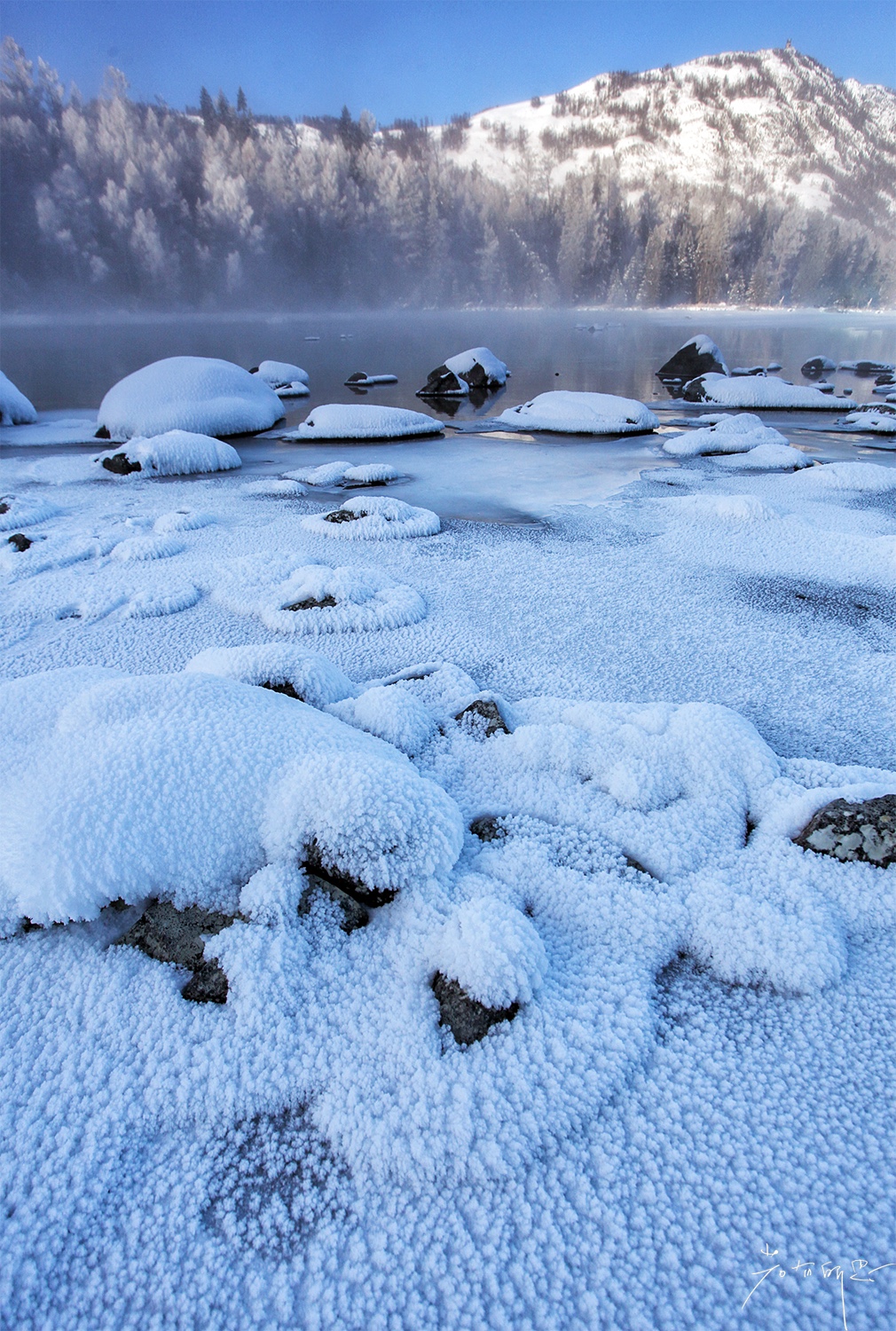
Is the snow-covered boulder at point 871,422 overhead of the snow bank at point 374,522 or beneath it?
overhead

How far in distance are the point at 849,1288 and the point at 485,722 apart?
1.64 meters

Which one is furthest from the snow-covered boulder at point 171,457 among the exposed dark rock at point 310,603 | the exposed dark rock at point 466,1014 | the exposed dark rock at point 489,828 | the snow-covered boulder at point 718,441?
the exposed dark rock at point 466,1014

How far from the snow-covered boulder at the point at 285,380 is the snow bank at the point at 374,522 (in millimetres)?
10060

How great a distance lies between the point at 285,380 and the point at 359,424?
6.36 metres

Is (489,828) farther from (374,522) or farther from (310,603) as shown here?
(374,522)

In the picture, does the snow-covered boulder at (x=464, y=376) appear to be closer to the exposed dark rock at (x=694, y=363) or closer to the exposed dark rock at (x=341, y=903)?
the exposed dark rock at (x=694, y=363)

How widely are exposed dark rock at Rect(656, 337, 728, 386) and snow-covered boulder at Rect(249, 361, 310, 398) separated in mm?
8879

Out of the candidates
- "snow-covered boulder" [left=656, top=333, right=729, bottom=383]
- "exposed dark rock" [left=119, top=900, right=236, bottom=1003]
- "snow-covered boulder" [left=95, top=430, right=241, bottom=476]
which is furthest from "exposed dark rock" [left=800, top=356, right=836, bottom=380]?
"exposed dark rock" [left=119, top=900, right=236, bottom=1003]

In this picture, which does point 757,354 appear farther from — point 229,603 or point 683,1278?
point 683,1278

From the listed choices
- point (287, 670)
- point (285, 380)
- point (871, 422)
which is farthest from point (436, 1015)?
point (285, 380)

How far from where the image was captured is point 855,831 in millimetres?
1798

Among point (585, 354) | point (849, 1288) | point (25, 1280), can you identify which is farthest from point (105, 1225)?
point (585, 354)

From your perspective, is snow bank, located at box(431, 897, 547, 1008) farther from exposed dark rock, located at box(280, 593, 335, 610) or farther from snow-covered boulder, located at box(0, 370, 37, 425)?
snow-covered boulder, located at box(0, 370, 37, 425)

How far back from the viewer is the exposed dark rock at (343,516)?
5129 millimetres
